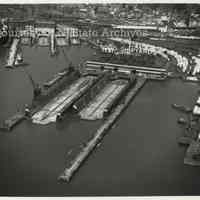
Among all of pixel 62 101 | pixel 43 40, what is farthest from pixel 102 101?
pixel 43 40

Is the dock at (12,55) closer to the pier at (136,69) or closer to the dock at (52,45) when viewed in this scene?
the dock at (52,45)

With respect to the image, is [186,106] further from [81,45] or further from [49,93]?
[81,45]

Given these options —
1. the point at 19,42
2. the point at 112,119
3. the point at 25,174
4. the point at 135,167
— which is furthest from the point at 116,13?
the point at 25,174

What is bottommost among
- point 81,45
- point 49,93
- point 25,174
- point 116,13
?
point 25,174

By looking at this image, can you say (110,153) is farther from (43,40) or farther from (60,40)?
(43,40)

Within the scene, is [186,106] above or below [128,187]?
above

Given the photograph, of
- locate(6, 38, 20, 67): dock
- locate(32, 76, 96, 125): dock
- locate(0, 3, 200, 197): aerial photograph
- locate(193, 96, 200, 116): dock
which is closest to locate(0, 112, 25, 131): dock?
locate(0, 3, 200, 197): aerial photograph

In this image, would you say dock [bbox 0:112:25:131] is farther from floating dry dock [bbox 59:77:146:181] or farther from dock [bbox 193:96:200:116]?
dock [bbox 193:96:200:116]
